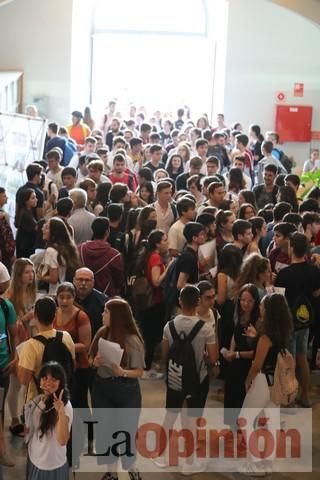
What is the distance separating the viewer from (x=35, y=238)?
822cm

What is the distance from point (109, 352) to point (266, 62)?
44.7ft

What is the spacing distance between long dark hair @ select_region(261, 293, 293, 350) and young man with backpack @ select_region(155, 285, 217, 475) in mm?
384

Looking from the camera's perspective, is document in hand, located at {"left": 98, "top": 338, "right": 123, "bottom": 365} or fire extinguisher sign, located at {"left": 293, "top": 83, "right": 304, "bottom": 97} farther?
fire extinguisher sign, located at {"left": 293, "top": 83, "right": 304, "bottom": 97}

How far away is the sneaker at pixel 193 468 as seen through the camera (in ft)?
18.9

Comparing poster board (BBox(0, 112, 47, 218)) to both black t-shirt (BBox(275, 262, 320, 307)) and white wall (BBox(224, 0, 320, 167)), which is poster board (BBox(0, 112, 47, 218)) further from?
white wall (BBox(224, 0, 320, 167))

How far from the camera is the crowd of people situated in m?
5.14

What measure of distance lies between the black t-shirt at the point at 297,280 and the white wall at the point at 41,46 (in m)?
12.0

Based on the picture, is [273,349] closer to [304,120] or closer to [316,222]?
[316,222]

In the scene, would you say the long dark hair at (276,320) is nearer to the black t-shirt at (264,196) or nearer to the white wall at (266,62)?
the black t-shirt at (264,196)

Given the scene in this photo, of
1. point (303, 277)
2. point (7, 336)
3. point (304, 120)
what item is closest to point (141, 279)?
point (303, 277)

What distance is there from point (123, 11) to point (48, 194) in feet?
36.9

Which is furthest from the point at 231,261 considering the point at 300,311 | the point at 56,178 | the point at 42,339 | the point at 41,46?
the point at 41,46

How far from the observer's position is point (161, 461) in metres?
5.88

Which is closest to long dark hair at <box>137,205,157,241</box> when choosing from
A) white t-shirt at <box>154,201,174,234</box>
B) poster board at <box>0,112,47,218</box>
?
white t-shirt at <box>154,201,174,234</box>
